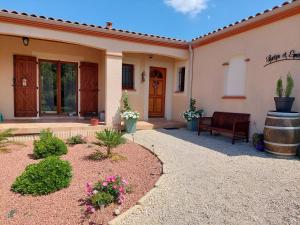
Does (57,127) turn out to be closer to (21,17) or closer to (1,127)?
(1,127)

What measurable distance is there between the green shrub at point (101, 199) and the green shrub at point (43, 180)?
0.88 meters

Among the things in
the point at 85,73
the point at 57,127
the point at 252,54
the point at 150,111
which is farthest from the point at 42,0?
the point at 252,54

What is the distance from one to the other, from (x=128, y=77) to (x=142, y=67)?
74 centimetres

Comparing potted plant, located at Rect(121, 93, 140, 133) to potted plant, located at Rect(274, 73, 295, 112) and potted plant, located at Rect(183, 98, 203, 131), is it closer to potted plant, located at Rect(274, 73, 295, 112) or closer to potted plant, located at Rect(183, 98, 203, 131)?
potted plant, located at Rect(183, 98, 203, 131)

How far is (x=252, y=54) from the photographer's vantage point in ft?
21.3

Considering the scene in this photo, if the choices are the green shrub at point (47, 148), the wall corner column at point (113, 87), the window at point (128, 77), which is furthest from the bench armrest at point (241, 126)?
the window at point (128, 77)

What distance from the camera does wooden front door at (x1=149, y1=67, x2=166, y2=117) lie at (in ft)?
31.9

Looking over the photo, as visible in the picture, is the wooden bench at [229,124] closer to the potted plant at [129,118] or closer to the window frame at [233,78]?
the window frame at [233,78]

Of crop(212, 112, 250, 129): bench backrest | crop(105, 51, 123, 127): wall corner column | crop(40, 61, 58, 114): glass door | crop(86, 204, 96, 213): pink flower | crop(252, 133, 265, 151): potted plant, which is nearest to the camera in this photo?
crop(86, 204, 96, 213): pink flower

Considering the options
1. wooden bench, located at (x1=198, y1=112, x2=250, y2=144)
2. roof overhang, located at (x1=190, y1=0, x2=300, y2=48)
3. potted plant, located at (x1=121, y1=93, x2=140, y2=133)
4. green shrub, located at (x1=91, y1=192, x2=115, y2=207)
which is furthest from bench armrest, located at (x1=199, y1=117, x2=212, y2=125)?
green shrub, located at (x1=91, y1=192, x2=115, y2=207)

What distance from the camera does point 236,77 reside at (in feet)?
23.3

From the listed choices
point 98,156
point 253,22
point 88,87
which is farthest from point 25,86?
point 253,22

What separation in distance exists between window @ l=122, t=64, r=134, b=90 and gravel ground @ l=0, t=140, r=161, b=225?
4274 mm

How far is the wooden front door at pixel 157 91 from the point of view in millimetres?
9734
